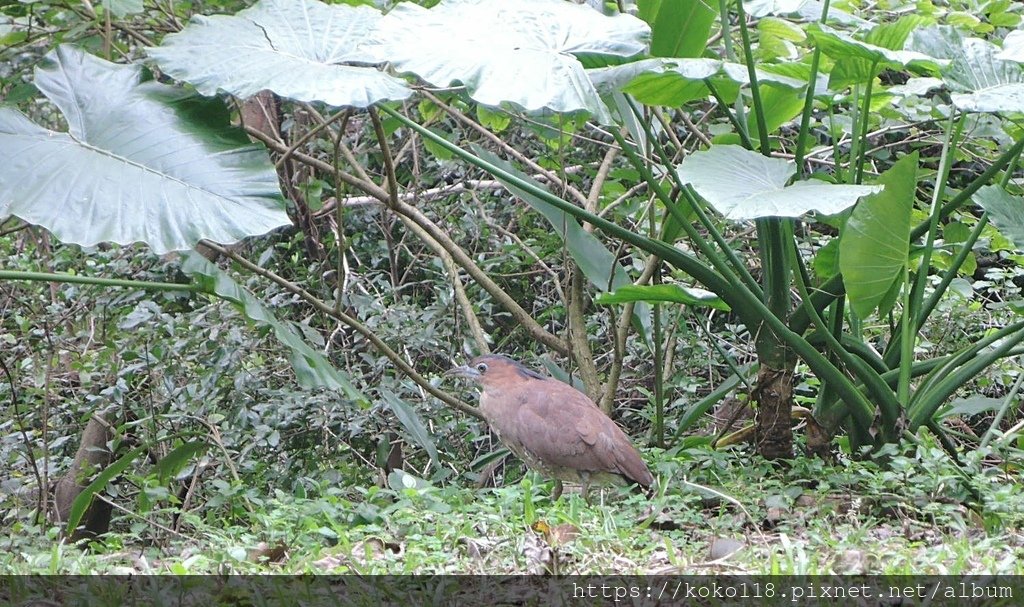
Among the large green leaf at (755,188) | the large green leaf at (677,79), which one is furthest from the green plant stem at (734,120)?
the large green leaf at (755,188)

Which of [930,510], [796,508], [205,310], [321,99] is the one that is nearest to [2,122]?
[321,99]

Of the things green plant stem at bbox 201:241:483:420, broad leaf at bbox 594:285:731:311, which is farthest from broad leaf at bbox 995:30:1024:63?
green plant stem at bbox 201:241:483:420

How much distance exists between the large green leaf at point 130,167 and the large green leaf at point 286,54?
0.21 metres

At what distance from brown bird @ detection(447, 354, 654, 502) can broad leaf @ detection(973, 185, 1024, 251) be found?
143 cm

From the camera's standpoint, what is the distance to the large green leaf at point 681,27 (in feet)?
12.0

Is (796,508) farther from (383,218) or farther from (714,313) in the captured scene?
(383,218)

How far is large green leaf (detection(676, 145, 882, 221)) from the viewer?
9.23ft

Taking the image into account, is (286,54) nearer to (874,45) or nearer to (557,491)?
(557,491)

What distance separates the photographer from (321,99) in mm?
2988

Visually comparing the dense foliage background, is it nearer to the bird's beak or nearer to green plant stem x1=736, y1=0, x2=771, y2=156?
green plant stem x1=736, y1=0, x2=771, y2=156

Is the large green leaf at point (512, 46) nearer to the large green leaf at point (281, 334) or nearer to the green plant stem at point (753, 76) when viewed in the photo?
the green plant stem at point (753, 76)

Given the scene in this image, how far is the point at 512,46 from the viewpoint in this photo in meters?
3.08

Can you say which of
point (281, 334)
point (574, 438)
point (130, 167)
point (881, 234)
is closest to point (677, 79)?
point (881, 234)

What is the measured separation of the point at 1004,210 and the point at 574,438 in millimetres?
1647
